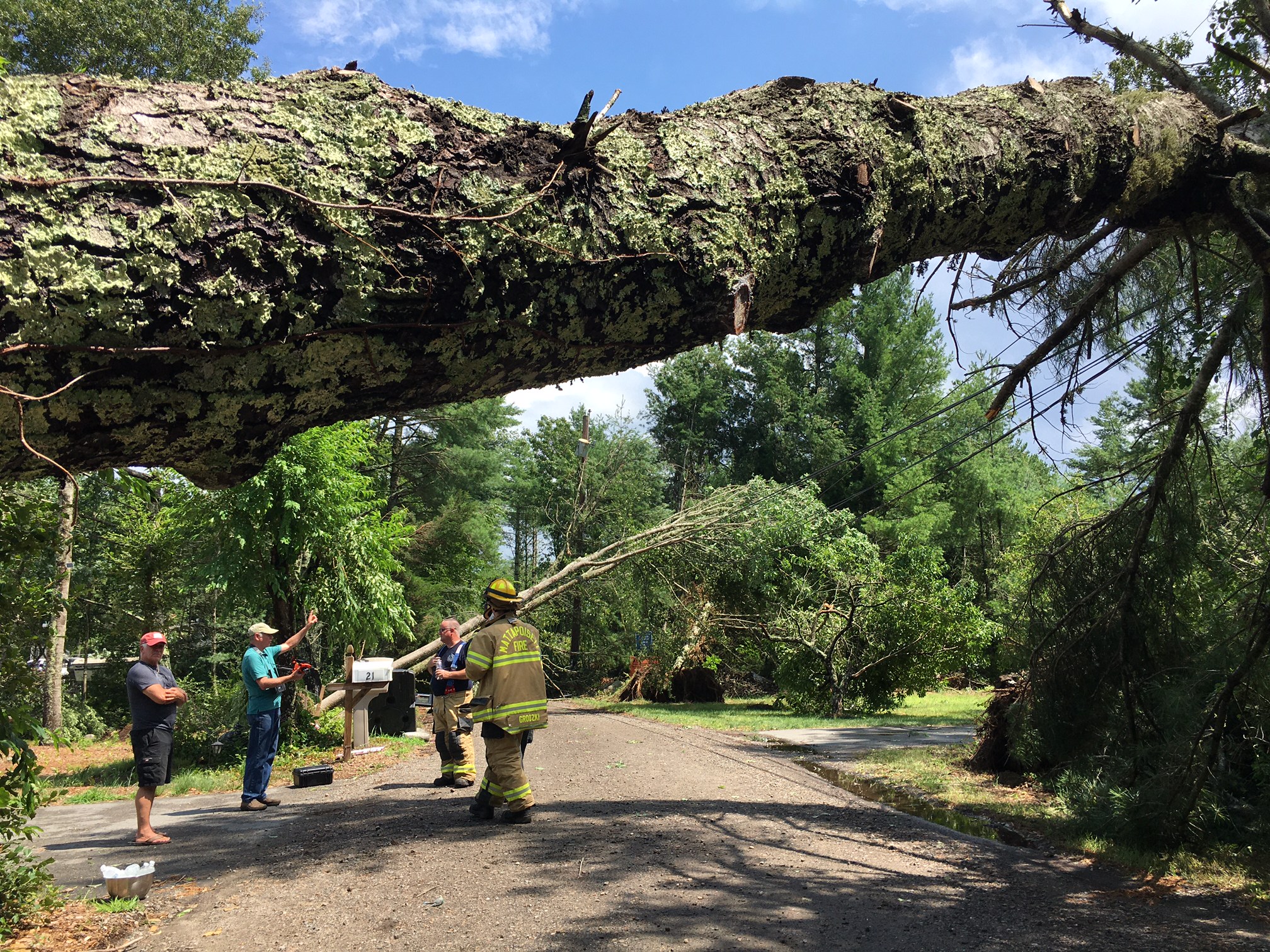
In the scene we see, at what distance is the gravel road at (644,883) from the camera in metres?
3.55

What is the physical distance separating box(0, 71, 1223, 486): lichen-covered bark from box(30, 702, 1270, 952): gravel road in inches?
101

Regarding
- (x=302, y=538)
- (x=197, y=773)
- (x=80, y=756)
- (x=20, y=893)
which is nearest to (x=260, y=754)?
(x=20, y=893)

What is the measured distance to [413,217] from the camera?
2043 millimetres

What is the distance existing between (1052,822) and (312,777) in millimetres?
6656

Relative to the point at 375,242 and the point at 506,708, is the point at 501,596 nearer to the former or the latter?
the point at 506,708

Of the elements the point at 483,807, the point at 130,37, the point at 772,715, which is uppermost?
the point at 130,37

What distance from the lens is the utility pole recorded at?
19047mm

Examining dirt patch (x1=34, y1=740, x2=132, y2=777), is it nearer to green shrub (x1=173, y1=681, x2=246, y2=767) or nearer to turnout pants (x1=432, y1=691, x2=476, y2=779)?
green shrub (x1=173, y1=681, x2=246, y2=767)

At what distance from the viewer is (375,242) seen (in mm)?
2000

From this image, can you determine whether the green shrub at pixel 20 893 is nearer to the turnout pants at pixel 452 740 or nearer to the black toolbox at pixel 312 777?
the turnout pants at pixel 452 740

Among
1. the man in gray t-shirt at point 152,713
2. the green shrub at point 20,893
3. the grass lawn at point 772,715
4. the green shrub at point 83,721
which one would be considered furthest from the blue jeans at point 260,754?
the green shrub at point 83,721

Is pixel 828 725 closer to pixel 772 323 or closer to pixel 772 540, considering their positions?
pixel 772 540

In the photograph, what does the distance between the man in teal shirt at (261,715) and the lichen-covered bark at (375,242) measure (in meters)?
5.63

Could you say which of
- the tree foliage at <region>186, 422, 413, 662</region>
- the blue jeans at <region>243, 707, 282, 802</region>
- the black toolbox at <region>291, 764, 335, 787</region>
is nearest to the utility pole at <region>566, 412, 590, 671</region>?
the tree foliage at <region>186, 422, 413, 662</region>
